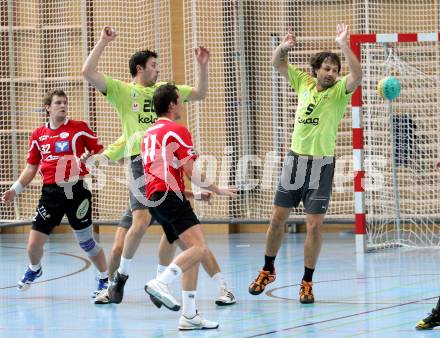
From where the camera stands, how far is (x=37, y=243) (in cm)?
992

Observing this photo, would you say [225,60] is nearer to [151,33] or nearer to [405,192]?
[151,33]

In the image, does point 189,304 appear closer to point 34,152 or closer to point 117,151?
point 117,151

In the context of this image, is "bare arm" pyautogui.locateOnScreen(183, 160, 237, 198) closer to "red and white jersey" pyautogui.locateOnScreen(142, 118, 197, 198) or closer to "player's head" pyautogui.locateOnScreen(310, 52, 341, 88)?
"red and white jersey" pyautogui.locateOnScreen(142, 118, 197, 198)

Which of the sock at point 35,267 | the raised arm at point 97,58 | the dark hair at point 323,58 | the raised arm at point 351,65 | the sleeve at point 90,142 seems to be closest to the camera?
the raised arm at point 97,58

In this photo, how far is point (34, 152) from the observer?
10.1m

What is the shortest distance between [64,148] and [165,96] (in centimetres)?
201

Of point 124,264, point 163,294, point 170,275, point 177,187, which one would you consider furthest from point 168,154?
point 124,264

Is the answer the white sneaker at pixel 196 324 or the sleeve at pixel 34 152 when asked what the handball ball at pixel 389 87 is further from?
the white sneaker at pixel 196 324

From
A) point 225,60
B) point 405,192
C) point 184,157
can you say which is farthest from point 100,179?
point 184,157

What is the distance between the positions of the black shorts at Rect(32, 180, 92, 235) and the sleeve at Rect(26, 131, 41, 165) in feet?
1.03

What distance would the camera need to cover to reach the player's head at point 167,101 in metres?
8.23

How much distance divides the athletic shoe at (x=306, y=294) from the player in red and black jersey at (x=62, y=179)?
1.84m

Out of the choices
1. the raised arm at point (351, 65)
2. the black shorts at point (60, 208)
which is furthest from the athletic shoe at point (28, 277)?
the raised arm at point (351, 65)

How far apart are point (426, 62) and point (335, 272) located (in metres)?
4.38
